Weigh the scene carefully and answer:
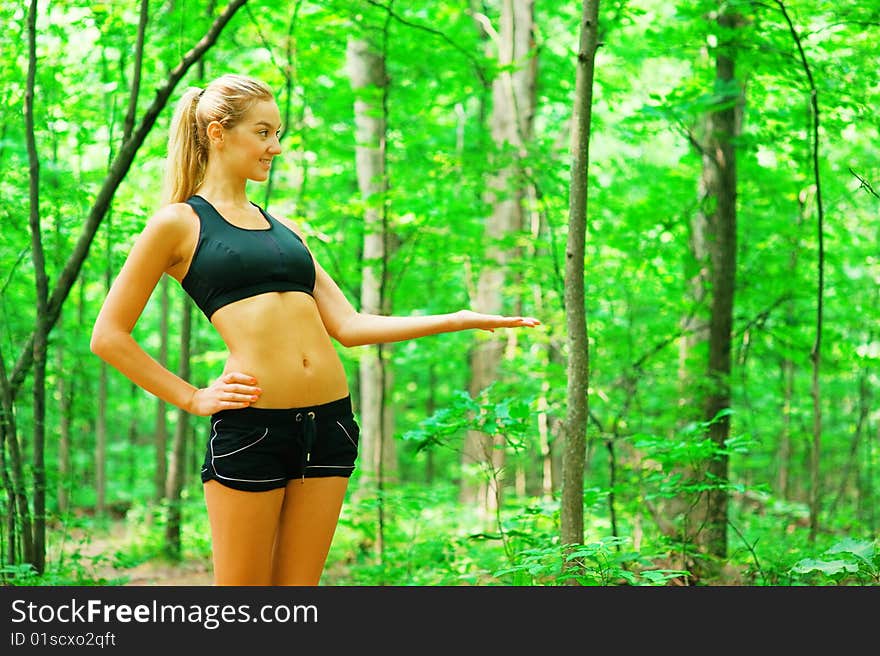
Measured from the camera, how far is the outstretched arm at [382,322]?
96.7 inches

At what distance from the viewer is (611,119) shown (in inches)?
608

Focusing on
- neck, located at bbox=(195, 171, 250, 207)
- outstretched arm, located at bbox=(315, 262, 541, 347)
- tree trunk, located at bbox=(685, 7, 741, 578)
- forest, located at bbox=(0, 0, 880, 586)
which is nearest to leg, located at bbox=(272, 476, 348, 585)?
outstretched arm, located at bbox=(315, 262, 541, 347)

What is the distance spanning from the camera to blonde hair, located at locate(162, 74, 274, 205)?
2.38 meters

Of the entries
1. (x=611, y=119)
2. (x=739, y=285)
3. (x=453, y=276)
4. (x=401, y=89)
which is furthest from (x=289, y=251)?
(x=611, y=119)

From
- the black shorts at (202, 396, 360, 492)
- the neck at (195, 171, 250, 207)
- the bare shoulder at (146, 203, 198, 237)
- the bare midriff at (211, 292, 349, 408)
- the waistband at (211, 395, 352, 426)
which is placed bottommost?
the black shorts at (202, 396, 360, 492)

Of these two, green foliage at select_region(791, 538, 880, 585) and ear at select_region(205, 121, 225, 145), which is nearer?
ear at select_region(205, 121, 225, 145)

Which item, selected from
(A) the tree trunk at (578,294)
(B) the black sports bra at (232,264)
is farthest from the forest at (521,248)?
(B) the black sports bra at (232,264)

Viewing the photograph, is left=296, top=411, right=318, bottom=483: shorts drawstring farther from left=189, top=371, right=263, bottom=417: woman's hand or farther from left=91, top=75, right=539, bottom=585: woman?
left=189, top=371, right=263, bottom=417: woman's hand

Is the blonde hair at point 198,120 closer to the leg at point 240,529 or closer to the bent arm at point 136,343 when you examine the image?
the bent arm at point 136,343

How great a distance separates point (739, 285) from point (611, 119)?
8904 millimetres

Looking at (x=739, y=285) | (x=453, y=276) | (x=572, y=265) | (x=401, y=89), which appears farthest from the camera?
(x=453, y=276)

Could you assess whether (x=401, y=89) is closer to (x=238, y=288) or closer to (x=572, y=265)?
(x=572, y=265)

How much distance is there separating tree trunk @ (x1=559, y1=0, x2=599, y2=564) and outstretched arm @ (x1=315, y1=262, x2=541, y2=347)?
1.07 metres
